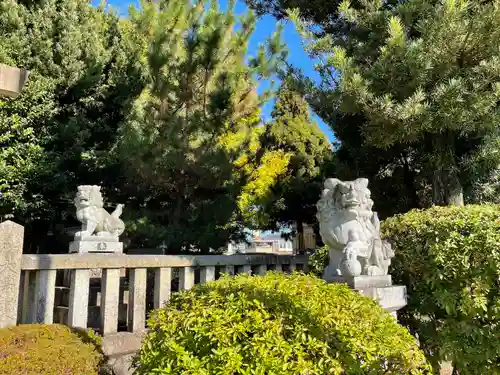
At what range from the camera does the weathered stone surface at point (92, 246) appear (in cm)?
442

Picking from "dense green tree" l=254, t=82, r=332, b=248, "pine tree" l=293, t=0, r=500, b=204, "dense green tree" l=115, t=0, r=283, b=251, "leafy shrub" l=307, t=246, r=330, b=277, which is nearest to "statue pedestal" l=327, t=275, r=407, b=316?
"leafy shrub" l=307, t=246, r=330, b=277

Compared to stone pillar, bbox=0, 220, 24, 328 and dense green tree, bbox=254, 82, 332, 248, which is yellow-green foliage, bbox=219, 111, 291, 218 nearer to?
dense green tree, bbox=254, 82, 332, 248

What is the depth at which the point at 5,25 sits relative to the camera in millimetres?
8523

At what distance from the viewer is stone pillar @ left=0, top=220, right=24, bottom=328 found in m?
3.09

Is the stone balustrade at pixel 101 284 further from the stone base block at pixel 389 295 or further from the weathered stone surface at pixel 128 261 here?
the stone base block at pixel 389 295

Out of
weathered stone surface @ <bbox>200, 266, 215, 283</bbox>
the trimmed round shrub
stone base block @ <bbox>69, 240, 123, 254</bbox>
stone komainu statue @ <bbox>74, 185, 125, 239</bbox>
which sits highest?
stone komainu statue @ <bbox>74, 185, 125, 239</bbox>

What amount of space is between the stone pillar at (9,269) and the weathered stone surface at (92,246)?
1179 mm

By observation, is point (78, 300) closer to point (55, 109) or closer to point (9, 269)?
point (9, 269)

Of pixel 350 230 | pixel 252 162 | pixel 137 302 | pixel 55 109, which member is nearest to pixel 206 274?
pixel 137 302

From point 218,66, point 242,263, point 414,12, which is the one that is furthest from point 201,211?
point 414,12

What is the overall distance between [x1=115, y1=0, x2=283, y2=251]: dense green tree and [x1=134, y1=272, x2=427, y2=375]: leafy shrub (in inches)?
163

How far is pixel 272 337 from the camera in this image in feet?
6.94

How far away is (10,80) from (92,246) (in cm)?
210

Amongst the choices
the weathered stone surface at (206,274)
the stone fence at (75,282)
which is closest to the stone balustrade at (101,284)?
the stone fence at (75,282)
